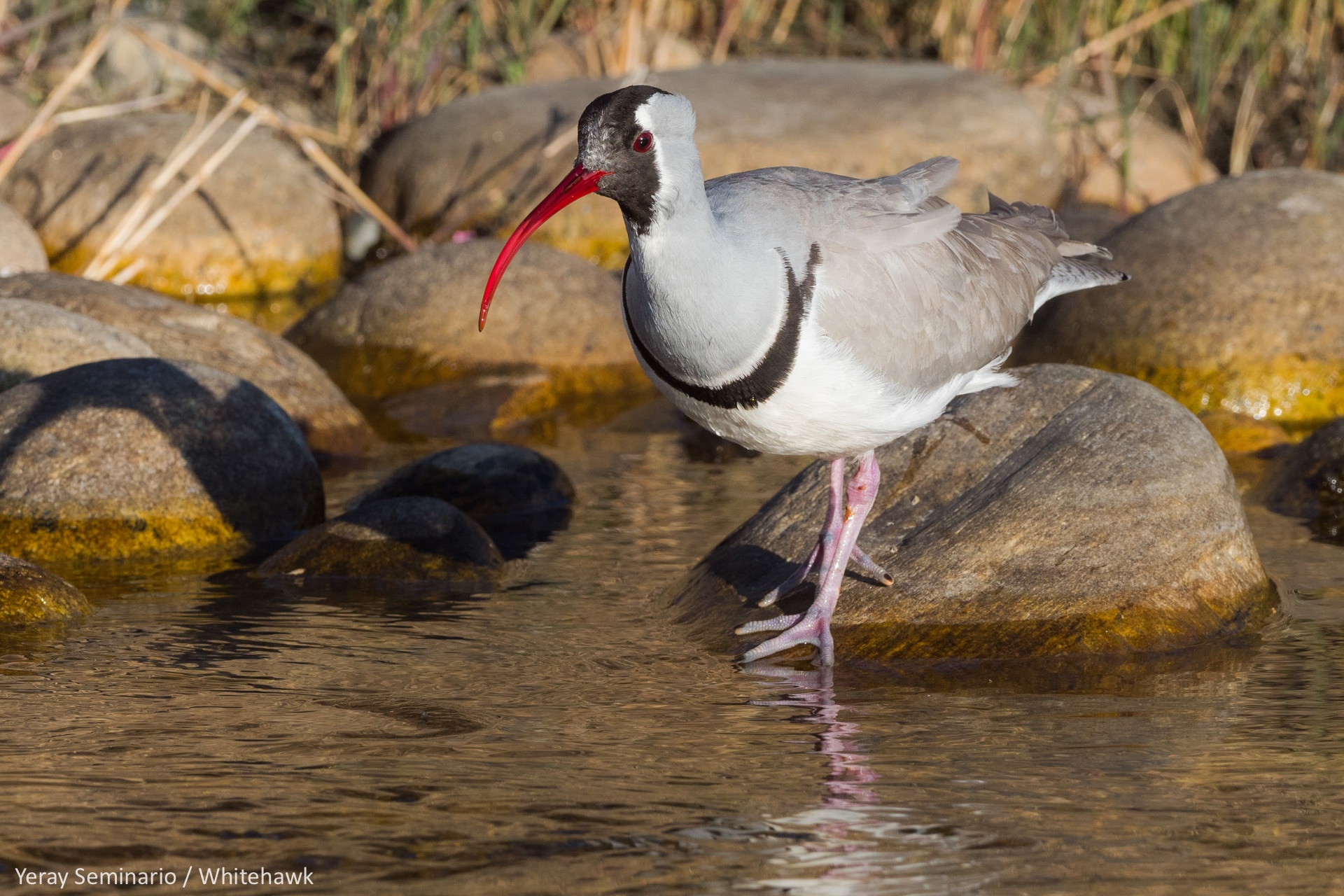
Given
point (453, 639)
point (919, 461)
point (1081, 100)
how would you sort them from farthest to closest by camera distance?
point (1081, 100)
point (919, 461)
point (453, 639)

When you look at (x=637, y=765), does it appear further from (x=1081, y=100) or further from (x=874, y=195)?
(x=1081, y=100)

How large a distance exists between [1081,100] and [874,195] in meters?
10.1

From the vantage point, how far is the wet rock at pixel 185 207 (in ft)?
40.9

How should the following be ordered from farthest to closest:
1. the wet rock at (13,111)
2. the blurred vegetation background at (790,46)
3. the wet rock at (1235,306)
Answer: the blurred vegetation background at (790,46), the wet rock at (13,111), the wet rock at (1235,306)

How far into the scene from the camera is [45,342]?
7.93m

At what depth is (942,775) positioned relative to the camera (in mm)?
4438

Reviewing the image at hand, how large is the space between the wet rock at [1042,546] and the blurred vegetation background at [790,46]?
25.7ft

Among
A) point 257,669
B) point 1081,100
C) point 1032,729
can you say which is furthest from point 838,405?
point 1081,100

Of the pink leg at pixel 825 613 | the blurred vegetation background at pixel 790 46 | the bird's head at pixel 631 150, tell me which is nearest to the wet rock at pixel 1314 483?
the pink leg at pixel 825 613

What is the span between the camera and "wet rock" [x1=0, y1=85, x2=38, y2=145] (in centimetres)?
1293

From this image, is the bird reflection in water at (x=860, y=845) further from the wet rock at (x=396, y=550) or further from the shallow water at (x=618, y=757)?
the wet rock at (x=396, y=550)

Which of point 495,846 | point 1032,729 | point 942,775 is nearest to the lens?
point 495,846

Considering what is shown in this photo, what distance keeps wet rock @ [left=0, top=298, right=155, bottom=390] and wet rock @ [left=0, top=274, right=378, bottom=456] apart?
2.33 feet

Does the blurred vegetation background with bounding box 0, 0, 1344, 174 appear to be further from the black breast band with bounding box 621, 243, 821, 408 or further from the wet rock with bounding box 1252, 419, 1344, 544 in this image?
the black breast band with bounding box 621, 243, 821, 408
